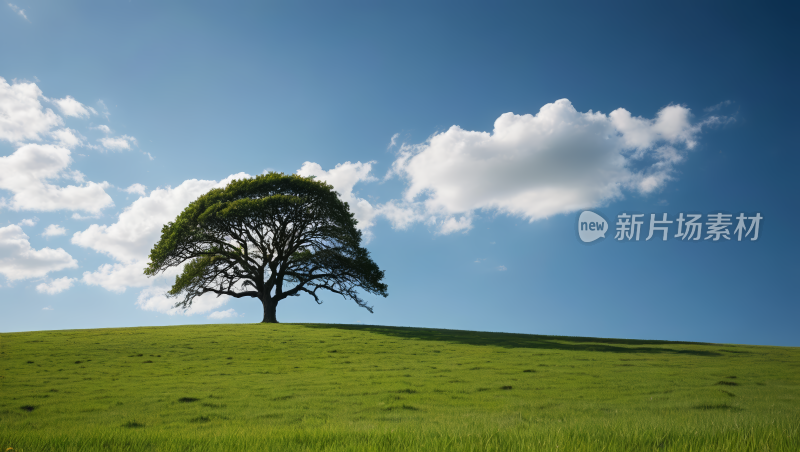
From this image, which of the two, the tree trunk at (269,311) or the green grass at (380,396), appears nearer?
the green grass at (380,396)

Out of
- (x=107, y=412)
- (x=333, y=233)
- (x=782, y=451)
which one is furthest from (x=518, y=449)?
(x=333, y=233)

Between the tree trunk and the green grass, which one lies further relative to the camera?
the tree trunk

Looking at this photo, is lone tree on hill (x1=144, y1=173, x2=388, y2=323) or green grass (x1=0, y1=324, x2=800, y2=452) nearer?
green grass (x1=0, y1=324, x2=800, y2=452)

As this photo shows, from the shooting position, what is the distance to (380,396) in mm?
11070

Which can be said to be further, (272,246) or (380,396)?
(272,246)

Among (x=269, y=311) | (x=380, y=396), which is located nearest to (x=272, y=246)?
(x=269, y=311)

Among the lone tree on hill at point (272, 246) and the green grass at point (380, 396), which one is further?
the lone tree on hill at point (272, 246)

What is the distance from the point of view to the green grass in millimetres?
5285

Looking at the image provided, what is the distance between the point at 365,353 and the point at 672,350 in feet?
57.2

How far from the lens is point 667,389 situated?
1208 centimetres

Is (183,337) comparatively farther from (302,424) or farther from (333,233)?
(302,424)

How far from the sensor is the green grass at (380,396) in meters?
5.29

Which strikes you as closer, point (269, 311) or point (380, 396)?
point (380, 396)

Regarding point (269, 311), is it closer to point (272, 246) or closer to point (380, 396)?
point (272, 246)
